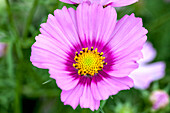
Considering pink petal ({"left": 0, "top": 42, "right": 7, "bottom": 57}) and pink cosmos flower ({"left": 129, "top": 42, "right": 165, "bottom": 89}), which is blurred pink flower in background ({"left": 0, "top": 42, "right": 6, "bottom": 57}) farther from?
pink cosmos flower ({"left": 129, "top": 42, "right": 165, "bottom": 89})

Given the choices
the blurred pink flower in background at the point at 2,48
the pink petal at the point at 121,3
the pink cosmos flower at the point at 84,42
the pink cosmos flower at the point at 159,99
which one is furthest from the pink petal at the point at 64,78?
the blurred pink flower in background at the point at 2,48

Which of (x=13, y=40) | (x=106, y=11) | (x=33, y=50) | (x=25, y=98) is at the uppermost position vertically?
(x=106, y=11)

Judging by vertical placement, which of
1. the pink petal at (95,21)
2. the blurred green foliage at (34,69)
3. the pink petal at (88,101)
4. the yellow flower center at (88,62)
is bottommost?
the blurred green foliage at (34,69)

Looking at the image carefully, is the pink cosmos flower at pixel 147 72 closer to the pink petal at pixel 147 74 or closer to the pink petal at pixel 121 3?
the pink petal at pixel 147 74

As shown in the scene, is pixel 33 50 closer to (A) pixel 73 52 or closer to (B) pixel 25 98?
(A) pixel 73 52

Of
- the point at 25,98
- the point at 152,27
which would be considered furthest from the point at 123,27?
the point at 25,98

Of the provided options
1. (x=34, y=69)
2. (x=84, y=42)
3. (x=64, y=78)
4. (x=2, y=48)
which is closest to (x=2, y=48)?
(x=2, y=48)
